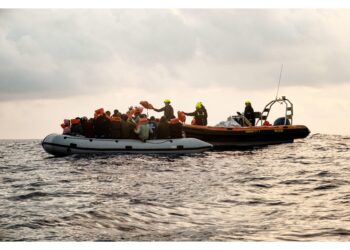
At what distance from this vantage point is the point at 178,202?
20.1 feet

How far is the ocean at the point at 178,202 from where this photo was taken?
516 centimetres

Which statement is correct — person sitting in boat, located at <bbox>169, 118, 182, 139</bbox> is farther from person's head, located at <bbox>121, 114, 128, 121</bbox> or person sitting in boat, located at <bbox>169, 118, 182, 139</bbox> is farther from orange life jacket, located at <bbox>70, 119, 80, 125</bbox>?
orange life jacket, located at <bbox>70, 119, 80, 125</bbox>

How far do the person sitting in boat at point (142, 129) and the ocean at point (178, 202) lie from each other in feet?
6.17

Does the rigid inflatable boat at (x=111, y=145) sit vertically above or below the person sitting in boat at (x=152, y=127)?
below

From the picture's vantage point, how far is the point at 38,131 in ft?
21.0

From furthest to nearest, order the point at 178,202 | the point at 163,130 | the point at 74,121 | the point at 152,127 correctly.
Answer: the point at 152,127
the point at 163,130
the point at 74,121
the point at 178,202

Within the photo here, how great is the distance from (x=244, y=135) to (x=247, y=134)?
0.09 m

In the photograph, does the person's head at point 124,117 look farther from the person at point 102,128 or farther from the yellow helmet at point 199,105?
the yellow helmet at point 199,105

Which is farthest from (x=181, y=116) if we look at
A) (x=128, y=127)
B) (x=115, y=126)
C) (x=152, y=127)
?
(x=115, y=126)

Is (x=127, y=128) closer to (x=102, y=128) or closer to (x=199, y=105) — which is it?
(x=102, y=128)

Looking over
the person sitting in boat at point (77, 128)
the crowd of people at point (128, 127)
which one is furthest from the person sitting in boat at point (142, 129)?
the person sitting in boat at point (77, 128)

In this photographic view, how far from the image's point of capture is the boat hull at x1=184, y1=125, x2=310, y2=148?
11977 millimetres
